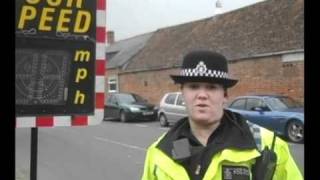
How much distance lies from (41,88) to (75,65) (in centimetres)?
24

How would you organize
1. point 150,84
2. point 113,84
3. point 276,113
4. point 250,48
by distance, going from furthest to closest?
point 113,84 → point 150,84 → point 250,48 → point 276,113

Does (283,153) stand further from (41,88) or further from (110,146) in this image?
(110,146)

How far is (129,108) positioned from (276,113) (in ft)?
39.4

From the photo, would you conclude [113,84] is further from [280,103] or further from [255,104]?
[280,103]

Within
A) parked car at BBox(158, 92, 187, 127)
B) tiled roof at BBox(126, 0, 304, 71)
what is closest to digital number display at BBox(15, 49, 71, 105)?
parked car at BBox(158, 92, 187, 127)

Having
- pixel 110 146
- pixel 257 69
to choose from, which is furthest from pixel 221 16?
pixel 110 146

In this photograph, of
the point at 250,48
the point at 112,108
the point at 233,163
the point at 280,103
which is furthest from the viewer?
the point at 112,108

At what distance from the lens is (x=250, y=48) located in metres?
24.7

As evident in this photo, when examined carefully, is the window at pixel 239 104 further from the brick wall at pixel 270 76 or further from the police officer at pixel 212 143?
the police officer at pixel 212 143

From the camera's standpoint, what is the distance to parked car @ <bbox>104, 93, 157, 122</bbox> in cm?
2720

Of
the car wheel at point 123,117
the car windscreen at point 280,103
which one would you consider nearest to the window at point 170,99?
the car wheel at point 123,117

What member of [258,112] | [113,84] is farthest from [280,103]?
[113,84]

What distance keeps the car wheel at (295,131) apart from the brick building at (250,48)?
5943 millimetres

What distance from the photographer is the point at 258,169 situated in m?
2.47
